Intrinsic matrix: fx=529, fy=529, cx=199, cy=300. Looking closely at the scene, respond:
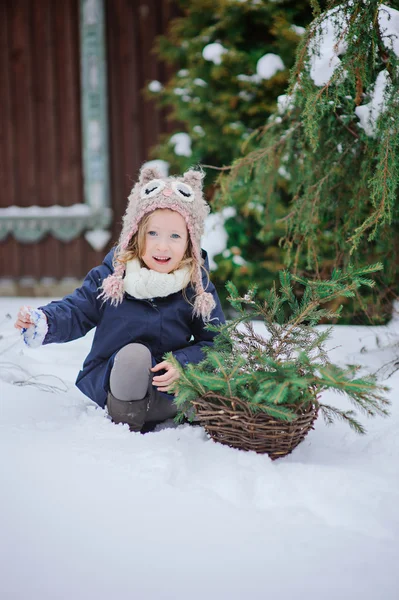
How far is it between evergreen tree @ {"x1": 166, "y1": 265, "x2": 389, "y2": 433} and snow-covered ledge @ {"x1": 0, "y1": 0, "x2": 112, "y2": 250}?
422 cm

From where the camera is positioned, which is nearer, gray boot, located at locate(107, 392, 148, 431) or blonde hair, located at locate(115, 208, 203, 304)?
gray boot, located at locate(107, 392, 148, 431)

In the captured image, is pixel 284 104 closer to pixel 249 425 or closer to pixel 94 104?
pixel 249 425

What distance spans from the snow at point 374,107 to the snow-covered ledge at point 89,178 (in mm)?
3830

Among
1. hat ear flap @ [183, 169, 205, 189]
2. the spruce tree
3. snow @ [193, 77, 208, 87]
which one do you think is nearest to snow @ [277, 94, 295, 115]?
hat ear flap @ [183, 169, 205, 189]

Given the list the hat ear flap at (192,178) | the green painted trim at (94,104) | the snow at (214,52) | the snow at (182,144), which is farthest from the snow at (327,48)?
the green painted trim at (94,104)

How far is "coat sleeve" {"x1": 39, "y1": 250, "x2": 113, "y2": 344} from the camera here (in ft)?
6.34

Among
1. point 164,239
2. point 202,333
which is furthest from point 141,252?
point 202,333

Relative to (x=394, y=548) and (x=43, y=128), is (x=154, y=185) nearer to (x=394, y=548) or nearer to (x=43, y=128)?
(x=394, y=548)

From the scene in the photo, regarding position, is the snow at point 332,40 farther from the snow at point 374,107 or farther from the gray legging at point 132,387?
the gray legging at point 132,387

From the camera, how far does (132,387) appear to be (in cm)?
186

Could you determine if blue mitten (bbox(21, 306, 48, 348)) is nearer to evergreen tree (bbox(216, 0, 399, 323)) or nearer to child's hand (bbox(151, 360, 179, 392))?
child's hand (bbox(151, 360, 179, 392))

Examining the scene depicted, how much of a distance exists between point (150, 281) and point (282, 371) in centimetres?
65

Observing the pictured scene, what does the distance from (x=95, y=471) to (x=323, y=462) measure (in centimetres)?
70

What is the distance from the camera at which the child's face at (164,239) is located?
2000 millimetres
